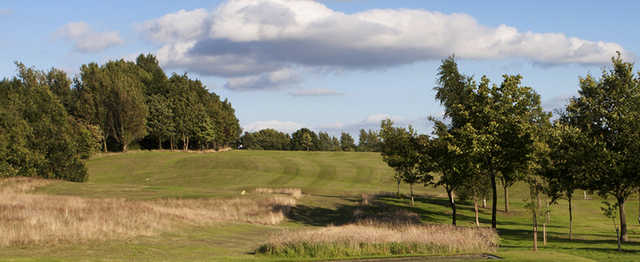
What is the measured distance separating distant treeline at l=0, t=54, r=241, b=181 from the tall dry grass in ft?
189

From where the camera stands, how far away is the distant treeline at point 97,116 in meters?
77.2

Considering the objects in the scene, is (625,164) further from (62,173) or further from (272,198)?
(62,173)

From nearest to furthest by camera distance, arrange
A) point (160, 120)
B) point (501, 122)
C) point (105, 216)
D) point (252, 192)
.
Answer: point (105, 216), point (501, 122), point (252, 192), point (160, 120)

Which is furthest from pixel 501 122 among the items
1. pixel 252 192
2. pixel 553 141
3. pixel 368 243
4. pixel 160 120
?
pixel 160 120

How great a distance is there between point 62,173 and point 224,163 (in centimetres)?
2909

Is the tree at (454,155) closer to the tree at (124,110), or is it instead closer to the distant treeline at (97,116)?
the distant treeline at (97,116)

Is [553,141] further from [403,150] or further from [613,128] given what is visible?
[403,150]

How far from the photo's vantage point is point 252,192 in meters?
60.5

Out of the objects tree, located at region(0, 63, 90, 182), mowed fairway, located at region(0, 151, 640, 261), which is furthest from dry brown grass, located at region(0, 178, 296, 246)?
tree, located at region(0, 63, 90, 182)

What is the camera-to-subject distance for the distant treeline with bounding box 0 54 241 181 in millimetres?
77250

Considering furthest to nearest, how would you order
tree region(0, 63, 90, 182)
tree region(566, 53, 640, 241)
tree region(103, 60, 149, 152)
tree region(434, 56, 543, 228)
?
tree region(103, 60, 149, 152) → tree region(0, 63, 90, 182) → tree region(434, 56, 543, 228) → tree region(566, 53, 640, 241)

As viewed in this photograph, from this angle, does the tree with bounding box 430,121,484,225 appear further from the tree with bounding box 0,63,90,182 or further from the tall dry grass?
the tree with bounding box 0,63,90,182

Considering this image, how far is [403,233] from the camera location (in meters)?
32.6

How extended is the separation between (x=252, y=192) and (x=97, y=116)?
74.2m
